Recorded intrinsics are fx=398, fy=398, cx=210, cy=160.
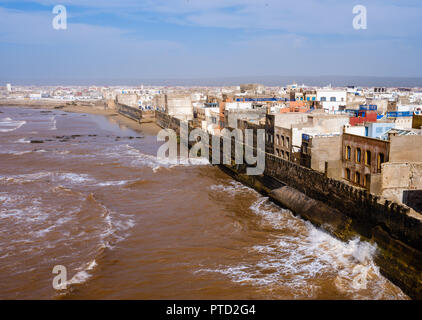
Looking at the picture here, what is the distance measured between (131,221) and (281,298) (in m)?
11.2

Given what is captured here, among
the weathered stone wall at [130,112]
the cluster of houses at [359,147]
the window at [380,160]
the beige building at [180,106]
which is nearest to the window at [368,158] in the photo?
the cluster of houses at [359,147]

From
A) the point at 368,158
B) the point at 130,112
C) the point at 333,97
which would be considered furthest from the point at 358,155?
the point at 130,112

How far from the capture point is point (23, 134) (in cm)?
6675

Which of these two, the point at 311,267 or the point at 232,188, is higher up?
the point at 232,188

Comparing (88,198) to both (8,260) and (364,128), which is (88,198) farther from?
(364,128)

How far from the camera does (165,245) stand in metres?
20.1

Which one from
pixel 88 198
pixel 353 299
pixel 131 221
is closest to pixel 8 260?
pixel 131 221

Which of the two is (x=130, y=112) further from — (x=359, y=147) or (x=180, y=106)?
(x=359, y=147)
